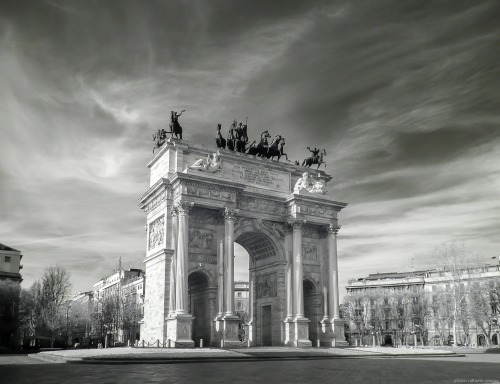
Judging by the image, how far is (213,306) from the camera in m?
38.6

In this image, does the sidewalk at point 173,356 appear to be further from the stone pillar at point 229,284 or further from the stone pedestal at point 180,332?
the stone pillar at point 229,284

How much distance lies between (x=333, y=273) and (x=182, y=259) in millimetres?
13872

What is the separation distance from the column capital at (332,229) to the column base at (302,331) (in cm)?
794

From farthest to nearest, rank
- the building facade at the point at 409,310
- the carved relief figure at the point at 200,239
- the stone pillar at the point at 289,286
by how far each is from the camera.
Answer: the building facade at the point at 409,310 < the stone pillar at the point at 289,286 < the carved relief figure at the point at 200,239

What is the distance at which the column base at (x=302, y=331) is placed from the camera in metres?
39.6

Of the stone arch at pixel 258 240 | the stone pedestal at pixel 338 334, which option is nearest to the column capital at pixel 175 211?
the stone arch at pixel 258 240

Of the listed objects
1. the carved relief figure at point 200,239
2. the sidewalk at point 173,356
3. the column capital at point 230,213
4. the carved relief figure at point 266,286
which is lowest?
the sidewalk at point 173,356

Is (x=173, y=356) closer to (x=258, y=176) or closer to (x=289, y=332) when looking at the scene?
(x=289, y=332)

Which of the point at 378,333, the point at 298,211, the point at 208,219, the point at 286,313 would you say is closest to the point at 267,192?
the point at 298,211

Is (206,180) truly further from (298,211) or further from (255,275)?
(255,275)

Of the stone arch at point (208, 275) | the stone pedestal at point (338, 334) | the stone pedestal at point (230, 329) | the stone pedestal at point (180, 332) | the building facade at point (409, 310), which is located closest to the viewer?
the stone pedestal at point (180, 332)

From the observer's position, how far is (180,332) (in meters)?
34.6

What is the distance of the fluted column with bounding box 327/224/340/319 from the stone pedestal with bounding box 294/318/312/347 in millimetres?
3467

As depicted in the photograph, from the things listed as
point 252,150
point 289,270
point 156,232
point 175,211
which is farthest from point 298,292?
point 252,150
